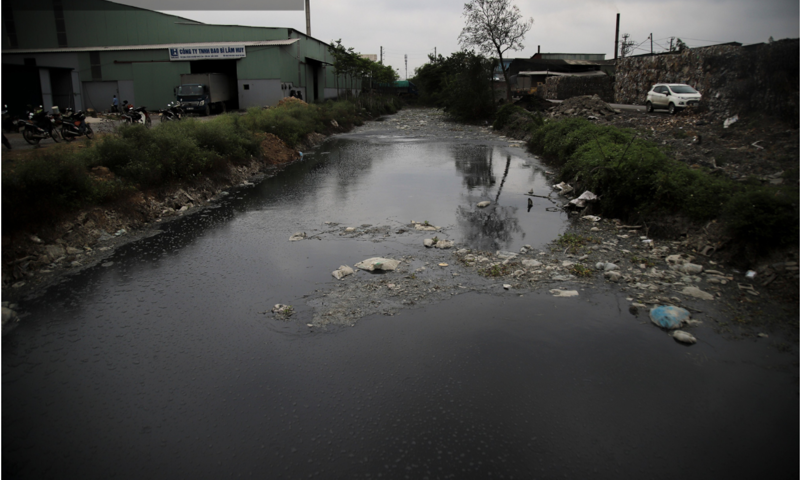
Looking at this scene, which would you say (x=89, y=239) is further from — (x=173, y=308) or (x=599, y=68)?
(x=599, y=68)

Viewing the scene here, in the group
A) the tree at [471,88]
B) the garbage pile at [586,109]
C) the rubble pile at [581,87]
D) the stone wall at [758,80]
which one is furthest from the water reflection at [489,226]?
the rubble pile at [581,87]

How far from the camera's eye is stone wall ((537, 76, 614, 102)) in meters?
32.8

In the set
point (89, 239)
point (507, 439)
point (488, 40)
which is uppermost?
point (488, 40)

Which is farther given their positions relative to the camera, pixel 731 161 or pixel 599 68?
pixel 599 68

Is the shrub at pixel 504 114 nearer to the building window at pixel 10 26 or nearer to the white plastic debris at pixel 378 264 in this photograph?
the white plastic debris at pixel 378 264

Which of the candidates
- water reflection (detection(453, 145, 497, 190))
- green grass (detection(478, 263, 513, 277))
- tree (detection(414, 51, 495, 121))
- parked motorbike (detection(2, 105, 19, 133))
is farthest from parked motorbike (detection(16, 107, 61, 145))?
tree (detection(414, 51, 495, 121))

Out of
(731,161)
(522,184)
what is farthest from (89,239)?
(731,161)

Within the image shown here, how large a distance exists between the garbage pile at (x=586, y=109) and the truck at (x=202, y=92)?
18470 mm

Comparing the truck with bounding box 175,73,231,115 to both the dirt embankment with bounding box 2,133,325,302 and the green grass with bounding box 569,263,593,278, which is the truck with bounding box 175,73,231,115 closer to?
the dirt embankment with bounding box 2,133,325,302

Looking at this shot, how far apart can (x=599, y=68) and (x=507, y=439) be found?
5150 centimetres

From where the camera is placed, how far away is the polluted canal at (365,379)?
314 cm

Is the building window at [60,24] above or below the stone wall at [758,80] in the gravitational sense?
above

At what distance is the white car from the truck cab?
21372 mm

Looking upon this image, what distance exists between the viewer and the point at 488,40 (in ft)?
104
